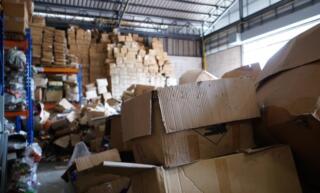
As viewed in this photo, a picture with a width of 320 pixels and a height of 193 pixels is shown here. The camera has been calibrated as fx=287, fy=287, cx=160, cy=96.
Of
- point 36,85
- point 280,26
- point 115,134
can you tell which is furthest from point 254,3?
point 115,134

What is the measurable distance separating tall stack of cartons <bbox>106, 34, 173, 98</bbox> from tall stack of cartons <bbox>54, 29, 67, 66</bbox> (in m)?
1.58

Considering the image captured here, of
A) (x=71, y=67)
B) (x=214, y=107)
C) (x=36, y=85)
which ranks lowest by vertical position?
(x=214, y=107)

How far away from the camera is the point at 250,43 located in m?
8.48

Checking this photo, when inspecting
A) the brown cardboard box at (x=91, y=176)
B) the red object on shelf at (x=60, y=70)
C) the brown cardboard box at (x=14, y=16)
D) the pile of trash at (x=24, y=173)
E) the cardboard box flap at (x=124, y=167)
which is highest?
the brown cardboard box at (x=14, y=16)

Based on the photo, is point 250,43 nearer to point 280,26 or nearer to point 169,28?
point 280,26

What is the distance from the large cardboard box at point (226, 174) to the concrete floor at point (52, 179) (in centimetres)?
112

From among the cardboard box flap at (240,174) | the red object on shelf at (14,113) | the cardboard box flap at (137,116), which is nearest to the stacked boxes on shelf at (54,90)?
the red object on shelf at (14,113)

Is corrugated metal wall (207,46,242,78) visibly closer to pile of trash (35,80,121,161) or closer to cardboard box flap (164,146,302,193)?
pile of trash (35,80,121,161)

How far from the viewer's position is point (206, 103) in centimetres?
151

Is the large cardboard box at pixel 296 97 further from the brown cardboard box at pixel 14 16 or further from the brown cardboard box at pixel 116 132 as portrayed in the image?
the brown cardboard box at pixel 14 16

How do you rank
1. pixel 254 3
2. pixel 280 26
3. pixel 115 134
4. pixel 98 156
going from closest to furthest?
pixel 98 156
pixel 115 134
pixel 280 26
pixel 254 3

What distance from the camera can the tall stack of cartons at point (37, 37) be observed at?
6816mm

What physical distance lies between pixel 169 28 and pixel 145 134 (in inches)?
360

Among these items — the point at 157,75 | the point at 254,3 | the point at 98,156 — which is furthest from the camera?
the point at 157,75
